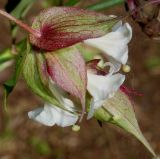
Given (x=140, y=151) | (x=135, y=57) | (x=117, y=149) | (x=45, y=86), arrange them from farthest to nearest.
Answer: (x=135, y=57) < (x=117, y=149) < (x=140, y=151) < (x=45, y=86)

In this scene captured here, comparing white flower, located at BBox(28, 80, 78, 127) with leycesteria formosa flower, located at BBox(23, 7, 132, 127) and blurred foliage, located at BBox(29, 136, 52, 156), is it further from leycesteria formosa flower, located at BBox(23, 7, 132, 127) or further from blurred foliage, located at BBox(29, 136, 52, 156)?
blurred foliage, located at BBox(29, 136, 52, 156)

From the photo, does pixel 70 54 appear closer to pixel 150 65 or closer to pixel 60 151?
pixel 60 151

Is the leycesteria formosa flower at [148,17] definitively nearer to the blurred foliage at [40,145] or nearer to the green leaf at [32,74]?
the green leaf at [32,74]

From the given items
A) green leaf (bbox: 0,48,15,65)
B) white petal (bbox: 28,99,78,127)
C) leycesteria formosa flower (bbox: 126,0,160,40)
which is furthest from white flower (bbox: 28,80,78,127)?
green leaf (bbox: 0,48,15,65)

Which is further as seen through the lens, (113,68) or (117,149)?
(117,149)

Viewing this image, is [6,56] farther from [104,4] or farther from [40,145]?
[40,145]

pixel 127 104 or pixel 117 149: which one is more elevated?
pixel 127 104

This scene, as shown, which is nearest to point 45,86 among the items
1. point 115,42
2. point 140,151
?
point 115,42

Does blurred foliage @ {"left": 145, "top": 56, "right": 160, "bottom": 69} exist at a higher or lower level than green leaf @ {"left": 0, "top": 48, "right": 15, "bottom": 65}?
Result: lower

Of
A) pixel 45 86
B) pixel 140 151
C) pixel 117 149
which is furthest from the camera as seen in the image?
pixel 117 149
